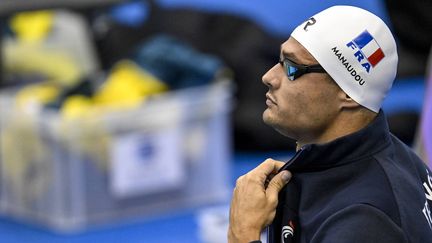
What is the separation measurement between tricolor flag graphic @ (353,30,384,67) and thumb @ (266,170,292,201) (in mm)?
245

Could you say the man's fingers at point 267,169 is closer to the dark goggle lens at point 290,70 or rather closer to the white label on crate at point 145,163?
the dark goggle lens at point 290,70

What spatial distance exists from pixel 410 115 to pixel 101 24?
1.64m

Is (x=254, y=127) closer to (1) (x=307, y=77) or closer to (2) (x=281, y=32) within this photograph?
(2) (x=281, y=32)

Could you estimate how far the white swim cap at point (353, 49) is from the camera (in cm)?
210

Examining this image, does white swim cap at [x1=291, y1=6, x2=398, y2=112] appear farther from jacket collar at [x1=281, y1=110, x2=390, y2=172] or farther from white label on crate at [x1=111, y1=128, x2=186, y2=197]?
white label on crate at [x1=111, y1=128, x2=186, y2=197]

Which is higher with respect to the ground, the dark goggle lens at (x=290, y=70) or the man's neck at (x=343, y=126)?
the dark goggle lens at (x=290, y=70)

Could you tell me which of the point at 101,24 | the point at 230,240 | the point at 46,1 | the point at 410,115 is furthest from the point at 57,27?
the point at 230,240

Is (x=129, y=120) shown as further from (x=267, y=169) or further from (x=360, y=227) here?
(x=360, y=227)

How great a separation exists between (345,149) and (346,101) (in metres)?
0.08

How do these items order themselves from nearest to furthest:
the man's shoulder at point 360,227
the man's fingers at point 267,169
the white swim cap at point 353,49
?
the man's shoulder at point 360,227, the white swim cap at point 353,49, the man's fingers at point 267,169

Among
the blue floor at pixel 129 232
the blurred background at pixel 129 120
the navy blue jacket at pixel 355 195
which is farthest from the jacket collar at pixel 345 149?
the blue floor at pixel 129 232

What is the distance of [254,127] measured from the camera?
5.62 m

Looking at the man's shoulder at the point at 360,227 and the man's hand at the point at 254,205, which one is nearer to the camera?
the man's shoulder at the point at 360,227

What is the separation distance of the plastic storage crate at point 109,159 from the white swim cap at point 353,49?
8.93 ft
